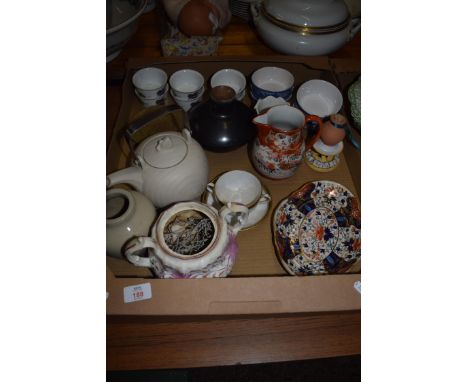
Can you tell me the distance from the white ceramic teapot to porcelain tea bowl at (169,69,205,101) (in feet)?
1.11

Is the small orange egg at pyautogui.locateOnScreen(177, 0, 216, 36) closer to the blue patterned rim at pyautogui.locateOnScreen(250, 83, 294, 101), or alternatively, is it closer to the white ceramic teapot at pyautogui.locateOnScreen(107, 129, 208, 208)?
the blue patterned rim at pyautogui.locateOnScreen(250, 83, 294, 101)

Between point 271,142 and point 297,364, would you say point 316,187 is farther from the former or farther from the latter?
point 297,364

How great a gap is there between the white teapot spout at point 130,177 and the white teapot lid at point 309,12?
0.81 metres

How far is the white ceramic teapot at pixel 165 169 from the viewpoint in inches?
29.8

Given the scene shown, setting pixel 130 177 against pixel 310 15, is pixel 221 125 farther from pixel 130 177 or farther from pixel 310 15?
pixel 310 15

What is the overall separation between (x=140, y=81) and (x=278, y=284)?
822mm

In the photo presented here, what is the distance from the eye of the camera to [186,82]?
113 centimetres

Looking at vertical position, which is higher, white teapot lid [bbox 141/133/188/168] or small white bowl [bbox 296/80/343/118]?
white teapot lid [bbox 141/133/188/168]

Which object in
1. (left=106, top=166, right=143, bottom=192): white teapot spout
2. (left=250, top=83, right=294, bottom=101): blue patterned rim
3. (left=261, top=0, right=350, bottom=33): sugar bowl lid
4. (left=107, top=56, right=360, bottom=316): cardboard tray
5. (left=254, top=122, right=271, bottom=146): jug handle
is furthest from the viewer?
(left=261, top=0, right=350, bottom=33): sugar bowl lid

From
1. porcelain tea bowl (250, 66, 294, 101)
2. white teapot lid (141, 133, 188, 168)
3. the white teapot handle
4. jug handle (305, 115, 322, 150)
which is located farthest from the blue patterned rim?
the white teapot handle

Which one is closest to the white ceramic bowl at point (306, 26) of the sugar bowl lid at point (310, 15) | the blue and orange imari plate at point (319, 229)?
the sugar bowl lid at point (310, 15)

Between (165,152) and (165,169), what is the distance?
4cm

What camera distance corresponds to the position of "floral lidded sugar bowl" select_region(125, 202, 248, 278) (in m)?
0.61

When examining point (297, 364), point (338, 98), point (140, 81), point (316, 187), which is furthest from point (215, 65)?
point (297, 364)
